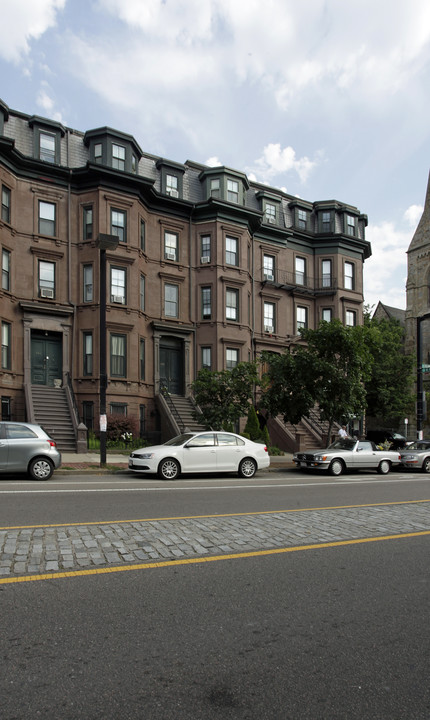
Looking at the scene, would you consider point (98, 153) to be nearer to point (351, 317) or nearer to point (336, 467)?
point (336, 467)

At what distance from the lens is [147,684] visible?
123 inches

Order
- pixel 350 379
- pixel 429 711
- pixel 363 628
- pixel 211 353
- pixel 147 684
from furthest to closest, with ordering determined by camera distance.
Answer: pixel 211 353, pixel 350 379, pixel 363 628, pixel 147 684, pixel 429 711

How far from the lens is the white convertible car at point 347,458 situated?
57.9 feet

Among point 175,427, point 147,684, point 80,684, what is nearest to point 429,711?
point 147,684

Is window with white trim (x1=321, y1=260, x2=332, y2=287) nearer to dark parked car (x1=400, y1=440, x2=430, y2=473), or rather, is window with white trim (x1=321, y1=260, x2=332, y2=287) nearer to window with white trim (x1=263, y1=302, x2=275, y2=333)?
window with white trim (x1=263, y1=302, x2=275, y2=333)

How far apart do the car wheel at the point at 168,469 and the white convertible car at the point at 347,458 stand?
17.6ft

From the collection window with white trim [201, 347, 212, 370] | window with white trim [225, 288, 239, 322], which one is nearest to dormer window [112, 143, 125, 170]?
window with white trim [225, 288, 239, 322]

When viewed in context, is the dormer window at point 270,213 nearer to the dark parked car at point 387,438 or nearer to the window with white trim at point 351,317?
the window with white trim at point 351,317

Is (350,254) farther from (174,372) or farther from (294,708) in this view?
(294,708)

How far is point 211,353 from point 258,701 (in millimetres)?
24961

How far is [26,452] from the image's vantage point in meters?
13.0

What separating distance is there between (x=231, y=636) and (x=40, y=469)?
10.5 m

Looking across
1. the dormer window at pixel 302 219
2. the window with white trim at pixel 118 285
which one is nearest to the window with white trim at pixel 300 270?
the dormer window at pixel 302 219

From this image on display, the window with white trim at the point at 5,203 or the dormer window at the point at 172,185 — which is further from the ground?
the dormer window at the point at 172,185
